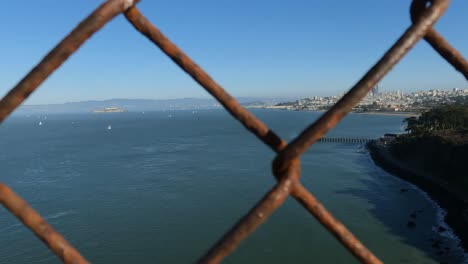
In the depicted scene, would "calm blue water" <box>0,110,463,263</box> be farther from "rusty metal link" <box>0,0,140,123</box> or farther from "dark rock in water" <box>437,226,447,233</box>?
"rusty metal link" <box>0,0,140,123</box>

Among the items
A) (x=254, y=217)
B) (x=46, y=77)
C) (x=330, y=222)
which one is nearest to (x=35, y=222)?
(x=46, y=77)

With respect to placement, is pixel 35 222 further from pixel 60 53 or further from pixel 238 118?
pixel 238 118

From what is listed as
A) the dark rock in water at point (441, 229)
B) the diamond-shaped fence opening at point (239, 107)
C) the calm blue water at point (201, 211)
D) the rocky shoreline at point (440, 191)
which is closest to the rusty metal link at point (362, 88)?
the diamond-shaped fence opening at point (239, 107)

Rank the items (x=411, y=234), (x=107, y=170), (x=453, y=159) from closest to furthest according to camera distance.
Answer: (x=411, y=234) → (x=453, y=159) → (x=107, y=170)

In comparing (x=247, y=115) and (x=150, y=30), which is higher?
(x=150, y=30)

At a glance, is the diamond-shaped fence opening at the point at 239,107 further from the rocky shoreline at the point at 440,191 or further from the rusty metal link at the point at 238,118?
the rocky shoreline at the point at 440,191

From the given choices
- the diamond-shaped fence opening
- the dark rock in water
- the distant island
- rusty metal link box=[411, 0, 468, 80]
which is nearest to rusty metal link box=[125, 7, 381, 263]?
the diamond-shaped fence opening

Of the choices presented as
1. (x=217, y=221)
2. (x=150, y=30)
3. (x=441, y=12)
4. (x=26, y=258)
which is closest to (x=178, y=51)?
(x=150, y=30)

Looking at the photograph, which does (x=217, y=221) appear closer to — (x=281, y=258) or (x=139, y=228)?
(x=139, y=228)

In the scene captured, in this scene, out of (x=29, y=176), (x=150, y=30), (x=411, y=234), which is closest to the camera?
(x=150, y=30)
